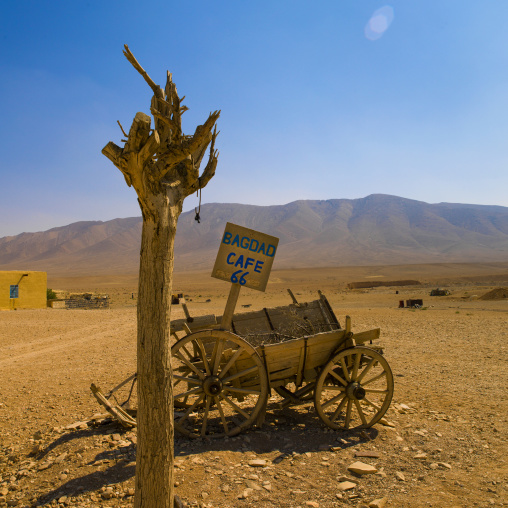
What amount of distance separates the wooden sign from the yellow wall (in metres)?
23.8

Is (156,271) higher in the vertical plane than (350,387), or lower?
higher

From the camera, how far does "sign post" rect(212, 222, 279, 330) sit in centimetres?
521

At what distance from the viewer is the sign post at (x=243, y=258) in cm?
521

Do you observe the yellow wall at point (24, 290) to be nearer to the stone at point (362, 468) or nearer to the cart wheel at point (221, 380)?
the cart wheel at point (221, 380)

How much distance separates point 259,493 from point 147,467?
4.61ft

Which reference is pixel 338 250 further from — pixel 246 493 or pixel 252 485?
pixel 246 493

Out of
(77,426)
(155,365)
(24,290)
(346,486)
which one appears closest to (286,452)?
(346,486)

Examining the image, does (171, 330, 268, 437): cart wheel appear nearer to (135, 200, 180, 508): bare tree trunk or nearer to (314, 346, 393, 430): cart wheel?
(314, 346, 393, 430): cart wheel

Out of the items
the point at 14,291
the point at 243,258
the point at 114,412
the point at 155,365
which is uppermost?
the point at 243,258

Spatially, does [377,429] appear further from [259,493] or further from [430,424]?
[259,493]

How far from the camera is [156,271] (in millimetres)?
3336

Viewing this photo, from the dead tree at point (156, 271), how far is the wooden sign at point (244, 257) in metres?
1.76

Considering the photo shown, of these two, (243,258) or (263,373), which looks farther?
(263,373)

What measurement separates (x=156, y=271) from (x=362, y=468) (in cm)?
329
